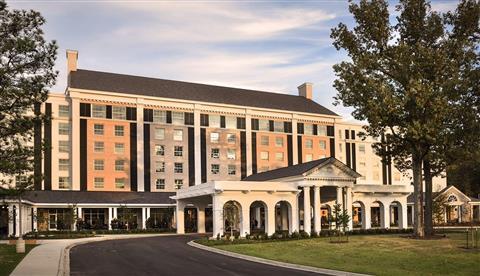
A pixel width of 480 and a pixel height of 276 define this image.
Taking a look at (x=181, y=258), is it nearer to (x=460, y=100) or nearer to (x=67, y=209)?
(x=460, y=100)

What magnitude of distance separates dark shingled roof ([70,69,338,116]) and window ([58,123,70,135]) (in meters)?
5.63

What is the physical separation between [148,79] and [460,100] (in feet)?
183

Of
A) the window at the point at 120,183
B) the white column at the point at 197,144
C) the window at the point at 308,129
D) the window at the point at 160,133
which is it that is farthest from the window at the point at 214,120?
the window at the point at 120,183

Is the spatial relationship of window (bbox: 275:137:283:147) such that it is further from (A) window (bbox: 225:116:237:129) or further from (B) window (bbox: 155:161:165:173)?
(B) window (bbox: 155:161:165:173)

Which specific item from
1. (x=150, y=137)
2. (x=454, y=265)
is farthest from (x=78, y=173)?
(x=454, y=265)

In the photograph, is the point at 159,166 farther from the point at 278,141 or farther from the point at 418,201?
the point at 418,201

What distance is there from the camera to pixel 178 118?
8456cm

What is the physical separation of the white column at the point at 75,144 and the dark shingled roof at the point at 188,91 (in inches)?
123

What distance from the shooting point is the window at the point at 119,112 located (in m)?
79.8

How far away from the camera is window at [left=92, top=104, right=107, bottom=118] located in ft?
257

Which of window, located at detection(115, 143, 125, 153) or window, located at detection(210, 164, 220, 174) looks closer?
window, located at detection(115, 143, 125, 153)

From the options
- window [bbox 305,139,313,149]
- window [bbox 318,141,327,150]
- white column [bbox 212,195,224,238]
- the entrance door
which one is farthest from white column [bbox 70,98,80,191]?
window [bbox 318,141,327,150]

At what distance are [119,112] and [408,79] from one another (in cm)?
4884

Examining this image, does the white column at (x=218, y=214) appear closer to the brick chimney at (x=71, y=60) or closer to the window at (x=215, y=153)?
the window at (x=215, y=153)
